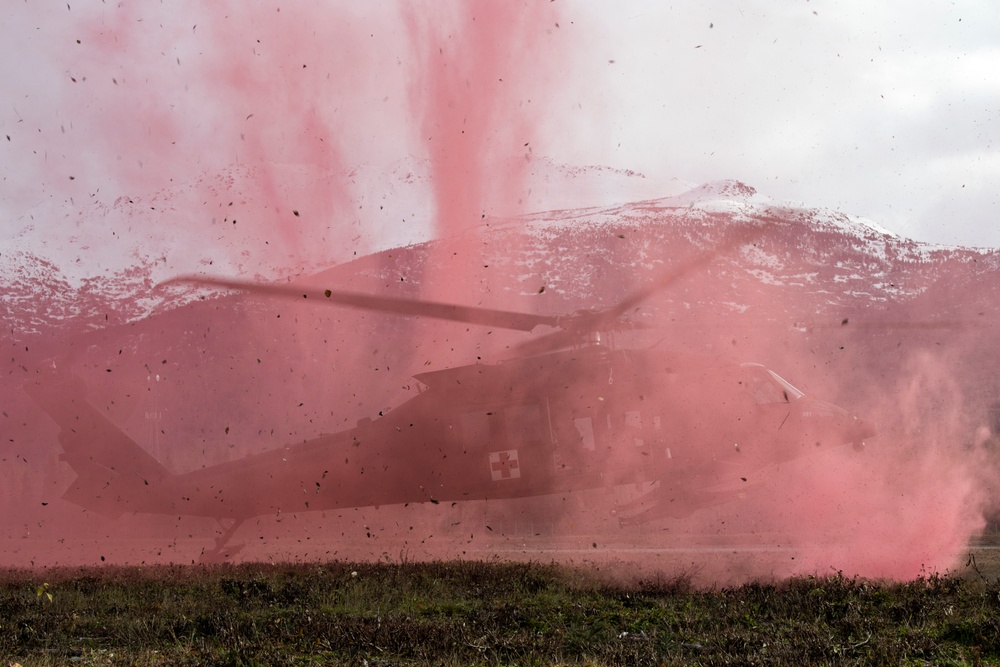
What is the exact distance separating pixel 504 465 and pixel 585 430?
1421 millimetres

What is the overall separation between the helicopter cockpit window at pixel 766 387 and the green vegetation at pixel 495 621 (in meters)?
3.20

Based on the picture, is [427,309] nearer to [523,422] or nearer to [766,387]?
[523,422]

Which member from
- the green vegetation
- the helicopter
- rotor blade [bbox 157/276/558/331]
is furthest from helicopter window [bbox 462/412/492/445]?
the green vegetation

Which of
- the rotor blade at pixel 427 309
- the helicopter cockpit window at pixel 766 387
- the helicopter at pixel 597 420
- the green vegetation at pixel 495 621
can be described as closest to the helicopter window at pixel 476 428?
the helicopter at pixel 597 420

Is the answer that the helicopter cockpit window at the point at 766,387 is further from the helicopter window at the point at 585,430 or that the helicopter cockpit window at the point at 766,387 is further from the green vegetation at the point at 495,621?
the green vegetation at the point at 495,621

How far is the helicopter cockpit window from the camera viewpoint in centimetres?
1270

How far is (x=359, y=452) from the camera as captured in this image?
13.7 m

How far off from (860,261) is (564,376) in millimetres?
20844

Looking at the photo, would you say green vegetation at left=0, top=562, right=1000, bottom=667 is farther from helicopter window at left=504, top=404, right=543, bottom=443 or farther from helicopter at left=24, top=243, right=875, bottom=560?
helicopter window at left=504, top=404, right=543, bottom=443

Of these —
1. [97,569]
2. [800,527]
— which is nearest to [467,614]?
[97,569]

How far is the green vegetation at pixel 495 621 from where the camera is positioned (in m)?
7.14

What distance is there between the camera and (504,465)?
42.6 feet

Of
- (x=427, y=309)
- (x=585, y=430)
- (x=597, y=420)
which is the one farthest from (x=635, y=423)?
(x=427, y=309)

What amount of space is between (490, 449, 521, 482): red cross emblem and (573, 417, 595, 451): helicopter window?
1082mm
